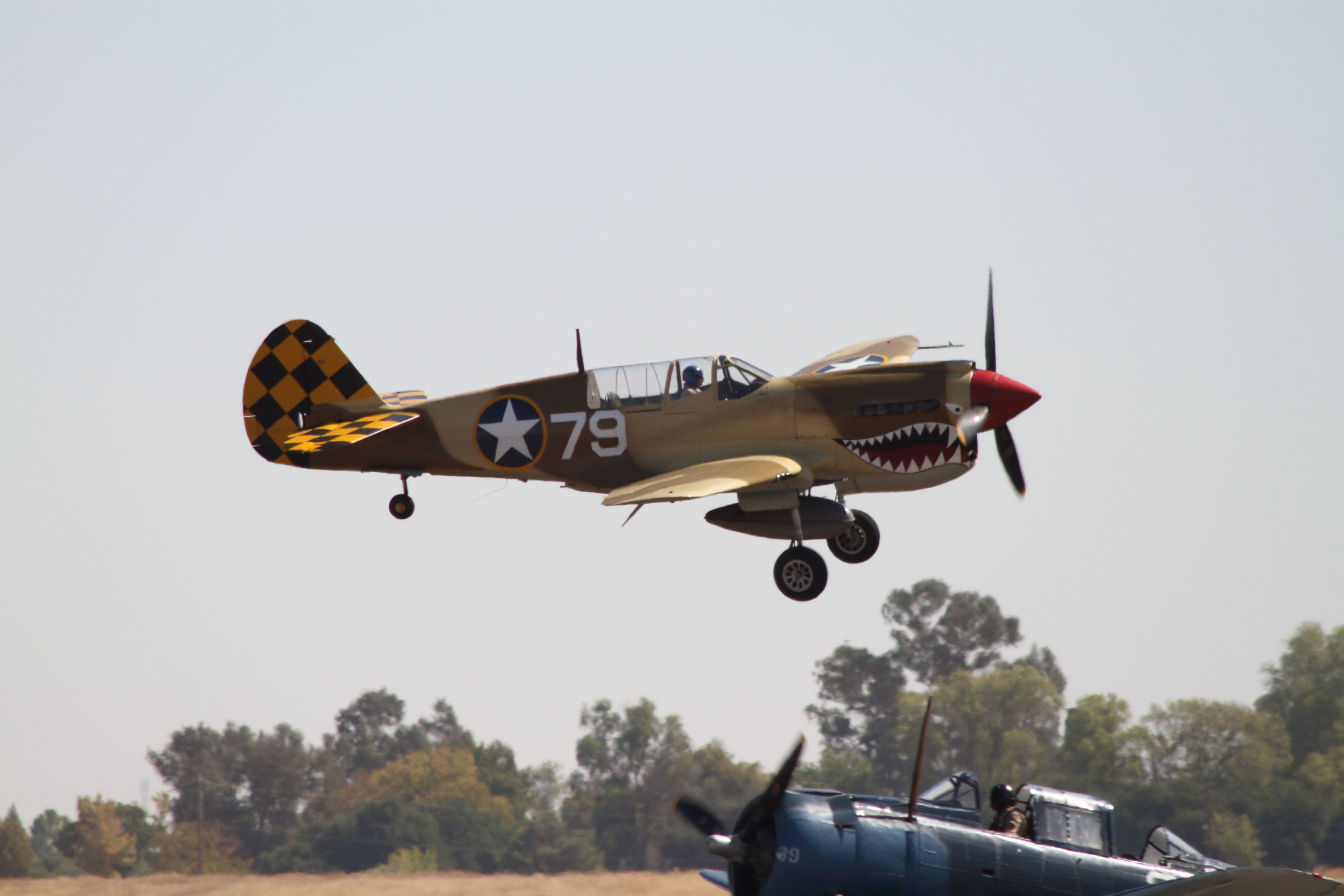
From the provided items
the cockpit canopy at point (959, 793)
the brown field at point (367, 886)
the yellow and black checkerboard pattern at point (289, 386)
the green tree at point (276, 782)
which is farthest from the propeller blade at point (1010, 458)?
the green tree at point (276, 782)

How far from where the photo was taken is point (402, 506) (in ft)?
73.6

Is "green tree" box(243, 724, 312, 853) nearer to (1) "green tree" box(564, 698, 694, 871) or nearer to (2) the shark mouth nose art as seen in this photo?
(1) "green tree" box(564, 698, 694, 871)

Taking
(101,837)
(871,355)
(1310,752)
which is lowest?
(101,837)

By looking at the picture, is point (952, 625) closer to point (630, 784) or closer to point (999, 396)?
point (630, 784)

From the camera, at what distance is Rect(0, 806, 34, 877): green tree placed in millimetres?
59156

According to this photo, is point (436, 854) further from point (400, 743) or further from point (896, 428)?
point (896, 428)

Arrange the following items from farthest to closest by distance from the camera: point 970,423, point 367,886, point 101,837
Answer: point 101,837 < point 367,886 < point 970,423

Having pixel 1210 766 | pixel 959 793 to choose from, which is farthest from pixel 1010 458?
pixel 1210 766

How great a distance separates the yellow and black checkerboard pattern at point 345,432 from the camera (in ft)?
71.2

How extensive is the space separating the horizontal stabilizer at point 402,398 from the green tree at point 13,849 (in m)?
44.5

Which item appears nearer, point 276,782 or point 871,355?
point 871,355

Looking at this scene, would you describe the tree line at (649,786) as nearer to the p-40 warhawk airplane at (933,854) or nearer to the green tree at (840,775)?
the green tree at (840,775)

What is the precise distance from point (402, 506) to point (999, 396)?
29.0 feet

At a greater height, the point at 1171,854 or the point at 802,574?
the point at 802,574
